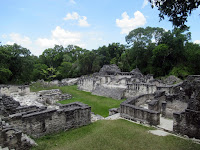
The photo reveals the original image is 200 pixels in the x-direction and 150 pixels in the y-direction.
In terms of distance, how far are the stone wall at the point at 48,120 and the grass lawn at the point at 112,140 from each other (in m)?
0.41

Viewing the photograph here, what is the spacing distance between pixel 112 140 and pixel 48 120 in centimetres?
370

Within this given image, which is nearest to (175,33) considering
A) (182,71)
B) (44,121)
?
(182,71)

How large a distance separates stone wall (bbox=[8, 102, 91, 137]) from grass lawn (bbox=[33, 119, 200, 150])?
41cm

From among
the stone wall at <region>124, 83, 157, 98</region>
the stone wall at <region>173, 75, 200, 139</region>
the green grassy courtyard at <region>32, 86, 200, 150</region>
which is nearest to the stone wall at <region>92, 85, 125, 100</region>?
the stone wall at <region>124, 83, 157, 98</region>

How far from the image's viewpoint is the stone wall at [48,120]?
6.80m

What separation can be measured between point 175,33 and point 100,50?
87.4 feet

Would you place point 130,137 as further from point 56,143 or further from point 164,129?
point 56,143

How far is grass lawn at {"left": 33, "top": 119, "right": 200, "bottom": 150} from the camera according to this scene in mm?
6102

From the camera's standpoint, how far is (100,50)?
2047 inches

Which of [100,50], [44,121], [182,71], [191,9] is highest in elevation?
[100,50]

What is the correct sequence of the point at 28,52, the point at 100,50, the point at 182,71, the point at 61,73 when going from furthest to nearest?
the point at 100,50
the point at 61,73
the point at 182,71
the point at 28,52

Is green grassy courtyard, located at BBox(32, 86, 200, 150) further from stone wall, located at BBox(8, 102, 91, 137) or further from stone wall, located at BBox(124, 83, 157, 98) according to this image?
stone wall, located at BBox(124, 83, 157, 98)

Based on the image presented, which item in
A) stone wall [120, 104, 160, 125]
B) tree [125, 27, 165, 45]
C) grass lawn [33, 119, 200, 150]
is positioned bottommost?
grass lawn [33, 119, 200, 150]

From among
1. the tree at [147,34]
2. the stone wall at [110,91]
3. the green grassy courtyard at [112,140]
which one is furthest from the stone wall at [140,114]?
the tree at [147,34]
